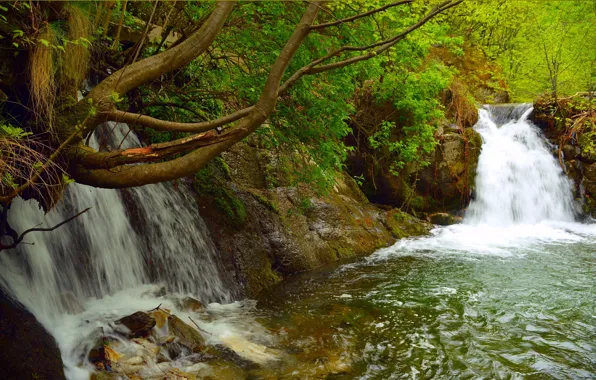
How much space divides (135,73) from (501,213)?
13203mm

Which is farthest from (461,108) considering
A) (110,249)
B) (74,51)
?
(74,51)

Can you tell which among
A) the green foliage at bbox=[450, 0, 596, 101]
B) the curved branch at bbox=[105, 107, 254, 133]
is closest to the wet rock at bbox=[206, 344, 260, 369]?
the curved branch at bbox=[105, 107, 254, 133]

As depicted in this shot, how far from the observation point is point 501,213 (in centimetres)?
1424

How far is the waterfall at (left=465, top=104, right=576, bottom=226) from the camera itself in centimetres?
1426

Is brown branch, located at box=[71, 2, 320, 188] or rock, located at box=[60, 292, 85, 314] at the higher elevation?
brown branch, located at box=[71, 2, 320, 188]

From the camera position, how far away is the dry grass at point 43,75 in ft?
12.5

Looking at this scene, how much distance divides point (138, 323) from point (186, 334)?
578 millimetres

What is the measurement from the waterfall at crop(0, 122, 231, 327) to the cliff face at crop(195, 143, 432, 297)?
447mm

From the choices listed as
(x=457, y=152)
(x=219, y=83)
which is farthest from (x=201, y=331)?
(x=457, y=152)

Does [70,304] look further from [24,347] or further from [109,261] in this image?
[24,347]

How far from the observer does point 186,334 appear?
5.09m

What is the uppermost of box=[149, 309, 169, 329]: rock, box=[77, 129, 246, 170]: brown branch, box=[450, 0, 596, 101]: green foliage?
box=[450, 0, 596, 101]: green foliage

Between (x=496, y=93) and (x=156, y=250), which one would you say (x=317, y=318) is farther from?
(x=496, y=93)

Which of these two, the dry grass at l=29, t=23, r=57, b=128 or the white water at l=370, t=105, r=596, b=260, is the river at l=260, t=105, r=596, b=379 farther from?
the dry grass at l=29, t=23, r=57, b=128
